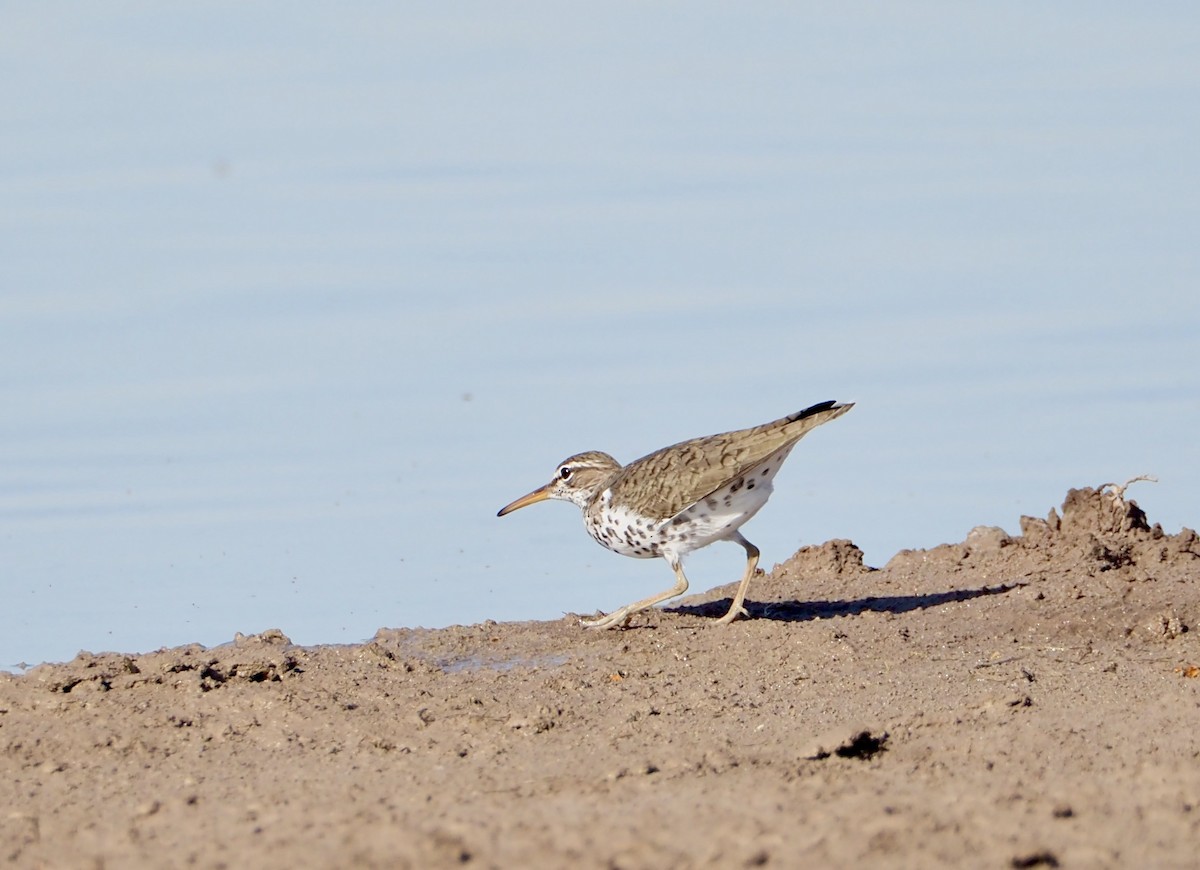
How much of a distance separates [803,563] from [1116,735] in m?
4.25

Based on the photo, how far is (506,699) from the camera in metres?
8.23

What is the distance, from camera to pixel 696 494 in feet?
34.2

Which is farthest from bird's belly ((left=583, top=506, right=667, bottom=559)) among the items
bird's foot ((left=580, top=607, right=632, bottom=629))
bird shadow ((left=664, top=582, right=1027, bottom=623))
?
bird's foot ((left=580, top=607, right=632, bottom=629))

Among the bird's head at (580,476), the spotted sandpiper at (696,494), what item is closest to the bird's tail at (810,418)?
the spotted sandpiper at (696,494)

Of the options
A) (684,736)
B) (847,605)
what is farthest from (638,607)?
(684,736)

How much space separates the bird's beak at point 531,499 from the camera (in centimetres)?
1211

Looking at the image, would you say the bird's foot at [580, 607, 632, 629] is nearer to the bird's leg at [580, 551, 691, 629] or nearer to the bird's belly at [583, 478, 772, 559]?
the bird's leg at [580, 551, 691, 629]

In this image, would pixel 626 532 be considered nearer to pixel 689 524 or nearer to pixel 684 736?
pixel 689 524

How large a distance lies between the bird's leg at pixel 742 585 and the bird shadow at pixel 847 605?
12 cm

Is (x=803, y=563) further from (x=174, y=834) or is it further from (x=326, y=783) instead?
(x=174, y=834)

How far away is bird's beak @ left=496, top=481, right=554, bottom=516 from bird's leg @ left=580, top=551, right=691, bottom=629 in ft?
5.11

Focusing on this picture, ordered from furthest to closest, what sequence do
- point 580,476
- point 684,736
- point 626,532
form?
point 580,476 → point 626,532 → point 684,736

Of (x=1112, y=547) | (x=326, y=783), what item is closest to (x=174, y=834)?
(x=326, y=783)

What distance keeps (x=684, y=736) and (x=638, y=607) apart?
106 inches
